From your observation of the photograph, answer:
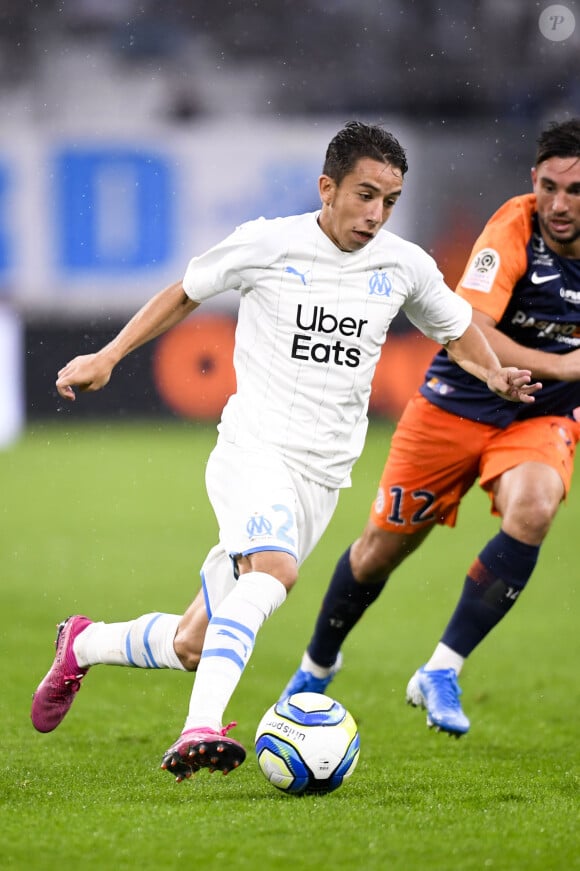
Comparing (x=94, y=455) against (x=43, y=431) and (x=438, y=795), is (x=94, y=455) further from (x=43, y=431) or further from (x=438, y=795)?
(x=438, y=795)

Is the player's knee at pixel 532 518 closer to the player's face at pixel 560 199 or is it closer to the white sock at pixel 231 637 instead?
the player's face at pixel 560 199

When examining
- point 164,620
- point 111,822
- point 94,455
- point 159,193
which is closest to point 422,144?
point 159,193

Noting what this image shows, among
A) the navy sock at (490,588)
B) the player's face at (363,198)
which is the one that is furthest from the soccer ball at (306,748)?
the player's face at (363,198)

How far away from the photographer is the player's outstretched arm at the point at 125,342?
4168 mm

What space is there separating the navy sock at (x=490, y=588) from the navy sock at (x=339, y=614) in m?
0.50

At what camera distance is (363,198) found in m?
4.30

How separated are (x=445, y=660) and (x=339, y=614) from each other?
0.61 meters

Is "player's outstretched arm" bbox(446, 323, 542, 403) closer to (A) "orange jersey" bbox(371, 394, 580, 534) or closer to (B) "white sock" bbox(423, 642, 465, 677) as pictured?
(A) "orange jersey" bbox(371, 394, 580, 534)

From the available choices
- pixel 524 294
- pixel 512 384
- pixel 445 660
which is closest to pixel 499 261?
pixel 524 294

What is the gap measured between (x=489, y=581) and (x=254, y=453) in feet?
4.20

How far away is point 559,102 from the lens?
1753 cm

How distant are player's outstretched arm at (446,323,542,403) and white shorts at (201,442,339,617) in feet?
2.15

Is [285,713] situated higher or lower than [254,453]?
lower

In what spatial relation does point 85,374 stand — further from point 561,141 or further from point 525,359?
point 561,141
